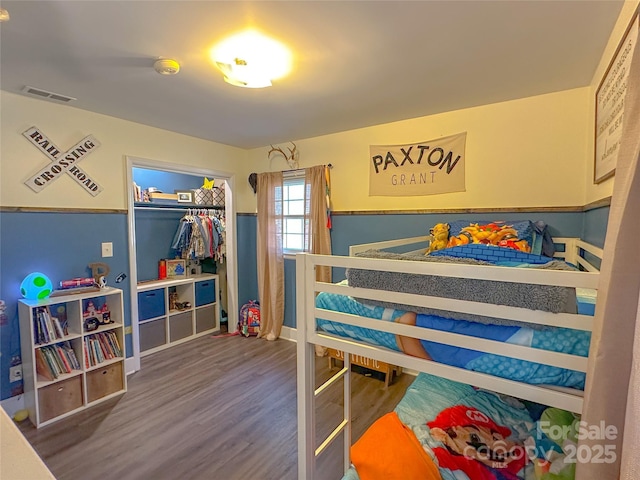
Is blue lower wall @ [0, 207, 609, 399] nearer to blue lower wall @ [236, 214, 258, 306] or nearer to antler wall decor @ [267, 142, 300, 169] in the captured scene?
blue lower wall @ [236, 214, 258, 306]

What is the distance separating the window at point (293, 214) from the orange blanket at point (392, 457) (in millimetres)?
2512

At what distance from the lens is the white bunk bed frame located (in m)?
0.86

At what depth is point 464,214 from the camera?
258 cm

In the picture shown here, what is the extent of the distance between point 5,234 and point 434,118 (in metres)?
3.43

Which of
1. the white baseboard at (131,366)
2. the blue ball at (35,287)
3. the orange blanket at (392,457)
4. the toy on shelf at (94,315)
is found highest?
the blue ball at (35,287)

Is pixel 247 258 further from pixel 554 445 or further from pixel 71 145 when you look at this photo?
pixel 554 445

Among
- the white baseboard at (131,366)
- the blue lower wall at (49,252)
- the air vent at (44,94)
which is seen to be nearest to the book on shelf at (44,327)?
the blue lower wall at (49,252)

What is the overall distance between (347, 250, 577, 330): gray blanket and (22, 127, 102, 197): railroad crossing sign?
258 cm

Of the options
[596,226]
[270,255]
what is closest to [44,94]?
[270,255]

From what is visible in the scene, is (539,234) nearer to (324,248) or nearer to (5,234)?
(324,248)

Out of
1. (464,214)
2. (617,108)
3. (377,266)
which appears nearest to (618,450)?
(377,266)

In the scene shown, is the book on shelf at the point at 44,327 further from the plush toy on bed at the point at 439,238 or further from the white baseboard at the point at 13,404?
the plush toy on bed at the point at 439,238

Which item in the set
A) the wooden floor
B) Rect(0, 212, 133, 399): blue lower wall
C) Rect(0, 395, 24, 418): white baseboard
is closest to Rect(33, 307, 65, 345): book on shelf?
Rect(0, 212, 133, 399): blue lower wall

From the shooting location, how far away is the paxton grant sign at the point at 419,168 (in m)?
2.60
